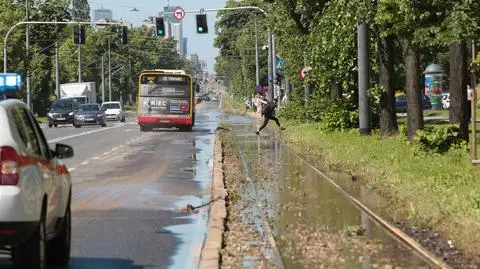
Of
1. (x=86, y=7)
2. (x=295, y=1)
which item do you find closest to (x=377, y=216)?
(x=295, y=1)

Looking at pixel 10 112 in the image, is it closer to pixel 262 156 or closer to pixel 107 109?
pixel 262 156

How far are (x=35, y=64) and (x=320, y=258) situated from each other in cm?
6296

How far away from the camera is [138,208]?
14.0 m

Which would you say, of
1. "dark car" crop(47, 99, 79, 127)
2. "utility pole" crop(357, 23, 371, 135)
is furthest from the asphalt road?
"dark car" crop(47, 99, 79, 127)

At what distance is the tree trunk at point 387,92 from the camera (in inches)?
1051

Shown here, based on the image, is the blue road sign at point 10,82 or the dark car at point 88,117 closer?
the blue road sign at point 10,82

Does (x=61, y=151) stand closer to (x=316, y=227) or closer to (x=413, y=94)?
(x=316, y=227)

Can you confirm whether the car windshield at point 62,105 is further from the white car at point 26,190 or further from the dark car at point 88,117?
the white car at point 26,190

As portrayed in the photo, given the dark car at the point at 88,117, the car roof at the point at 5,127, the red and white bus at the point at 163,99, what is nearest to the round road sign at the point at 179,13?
the red and white bus at the point at 163,99

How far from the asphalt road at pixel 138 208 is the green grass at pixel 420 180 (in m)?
2.85

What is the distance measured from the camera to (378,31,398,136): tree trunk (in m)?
26.7

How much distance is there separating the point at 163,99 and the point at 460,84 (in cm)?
2354

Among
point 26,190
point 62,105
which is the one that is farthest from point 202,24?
point 26,190

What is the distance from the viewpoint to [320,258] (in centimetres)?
936
